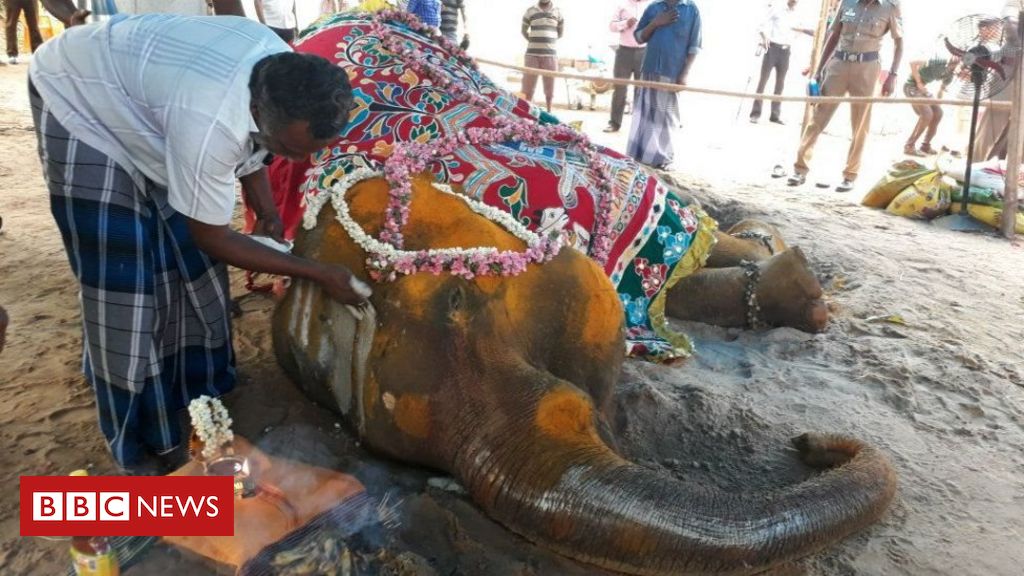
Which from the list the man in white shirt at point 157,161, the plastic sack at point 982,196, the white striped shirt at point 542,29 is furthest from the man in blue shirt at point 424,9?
the white striped shirt at point 542,29

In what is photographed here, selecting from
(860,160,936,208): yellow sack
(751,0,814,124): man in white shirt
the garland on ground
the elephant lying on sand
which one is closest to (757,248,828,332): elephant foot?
the garland on ground

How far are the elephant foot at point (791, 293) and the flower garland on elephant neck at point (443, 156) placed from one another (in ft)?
3.83

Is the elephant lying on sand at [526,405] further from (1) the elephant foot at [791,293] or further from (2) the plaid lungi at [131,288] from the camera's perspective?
(1) the elephant foot at [791,293]

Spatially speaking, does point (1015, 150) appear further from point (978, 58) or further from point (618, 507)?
point (618, 507)

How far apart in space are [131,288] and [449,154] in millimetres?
1188

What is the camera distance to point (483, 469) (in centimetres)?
187

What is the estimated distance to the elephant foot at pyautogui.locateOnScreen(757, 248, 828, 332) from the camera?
3.71m

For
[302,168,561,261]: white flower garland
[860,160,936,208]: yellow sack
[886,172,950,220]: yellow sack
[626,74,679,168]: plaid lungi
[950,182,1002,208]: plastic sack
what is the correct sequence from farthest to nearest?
1. [626,74,679,168]: plaid lungi
2. [860,160,936,208]: yellow sack
3. [886,172,950,220]: yellow sack
4. [950,182,1002,208]: plastic sack
5. [302,168,561,261]: white flower garland

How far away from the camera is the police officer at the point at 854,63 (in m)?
7.32

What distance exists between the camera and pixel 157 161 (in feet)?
7.05

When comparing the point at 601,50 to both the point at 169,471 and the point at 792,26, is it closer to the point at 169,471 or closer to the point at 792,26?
the point at 792,26

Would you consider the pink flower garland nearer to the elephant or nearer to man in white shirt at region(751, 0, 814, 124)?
the elephant

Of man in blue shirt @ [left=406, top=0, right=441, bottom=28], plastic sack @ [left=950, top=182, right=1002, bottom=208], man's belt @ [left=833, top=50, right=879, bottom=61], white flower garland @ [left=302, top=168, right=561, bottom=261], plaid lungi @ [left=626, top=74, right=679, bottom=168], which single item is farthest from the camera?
plaid lungi @ [left=626, top=74, right=679, bottom=168]

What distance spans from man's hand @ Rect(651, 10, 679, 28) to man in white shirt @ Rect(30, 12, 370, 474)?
264 inches
